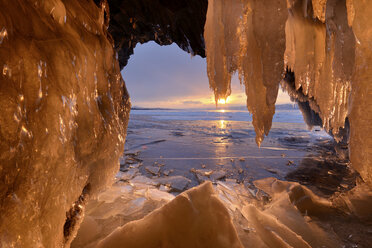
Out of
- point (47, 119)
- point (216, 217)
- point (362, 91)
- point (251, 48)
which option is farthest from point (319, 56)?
point (47, 119)

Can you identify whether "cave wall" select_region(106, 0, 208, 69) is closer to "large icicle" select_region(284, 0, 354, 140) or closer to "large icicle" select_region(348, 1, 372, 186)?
"large icicle" select_region(284, 0, 354, 140)

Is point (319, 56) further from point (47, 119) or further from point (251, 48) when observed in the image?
point (47, 119)

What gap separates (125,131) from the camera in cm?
196

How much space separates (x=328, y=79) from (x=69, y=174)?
367cm


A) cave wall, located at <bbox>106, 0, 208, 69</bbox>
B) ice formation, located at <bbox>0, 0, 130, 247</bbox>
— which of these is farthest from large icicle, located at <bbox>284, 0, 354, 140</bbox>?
ice formation, located at <bbox>0, 0, 130, 247</bbox>

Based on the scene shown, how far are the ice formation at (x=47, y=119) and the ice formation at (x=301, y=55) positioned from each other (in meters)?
1.63

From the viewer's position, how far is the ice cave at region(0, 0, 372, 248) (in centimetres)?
73

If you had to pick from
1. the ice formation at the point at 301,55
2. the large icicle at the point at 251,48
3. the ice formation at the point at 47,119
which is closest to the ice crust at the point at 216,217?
the ice formation at the point at 47,119

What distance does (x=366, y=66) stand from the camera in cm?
147

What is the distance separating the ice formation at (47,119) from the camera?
0.66 m

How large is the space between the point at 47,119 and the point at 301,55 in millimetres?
3776

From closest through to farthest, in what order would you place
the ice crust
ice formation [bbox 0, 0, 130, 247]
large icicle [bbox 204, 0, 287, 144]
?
ice formation [bbox 0, 0, 130, 247] → the ice crust → large icicle [bbox 204, 0, 287, 144]

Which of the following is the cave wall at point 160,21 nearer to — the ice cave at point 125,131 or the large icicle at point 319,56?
the large icicle at point 319,56

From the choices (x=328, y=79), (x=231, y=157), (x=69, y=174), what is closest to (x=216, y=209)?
(x=69, y=174)
